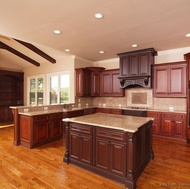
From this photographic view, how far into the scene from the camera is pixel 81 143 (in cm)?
271

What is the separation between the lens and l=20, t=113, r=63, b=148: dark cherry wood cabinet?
375 cm

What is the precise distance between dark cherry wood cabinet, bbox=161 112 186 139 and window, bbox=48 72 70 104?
3.71 m

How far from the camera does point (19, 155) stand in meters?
3.34

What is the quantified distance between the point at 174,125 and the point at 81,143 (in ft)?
10.3

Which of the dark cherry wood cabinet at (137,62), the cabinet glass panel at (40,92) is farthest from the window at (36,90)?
the dark cherry wood cabinet at (137,62)

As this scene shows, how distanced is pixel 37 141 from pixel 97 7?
11.4 feet

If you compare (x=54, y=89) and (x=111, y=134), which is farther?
(x=54, y=89)

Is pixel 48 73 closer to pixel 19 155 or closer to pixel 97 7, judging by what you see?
pixel 19 155

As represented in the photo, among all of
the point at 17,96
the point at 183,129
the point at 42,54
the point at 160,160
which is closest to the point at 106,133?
the point at 160,160

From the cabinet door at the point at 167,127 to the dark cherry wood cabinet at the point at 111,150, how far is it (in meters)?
2.84

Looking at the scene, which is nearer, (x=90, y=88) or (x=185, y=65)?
(x=185, y=65)

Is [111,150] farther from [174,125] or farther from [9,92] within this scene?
[9,92]

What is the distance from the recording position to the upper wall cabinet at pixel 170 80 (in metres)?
4.40

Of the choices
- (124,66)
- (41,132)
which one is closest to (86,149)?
(41,132)
